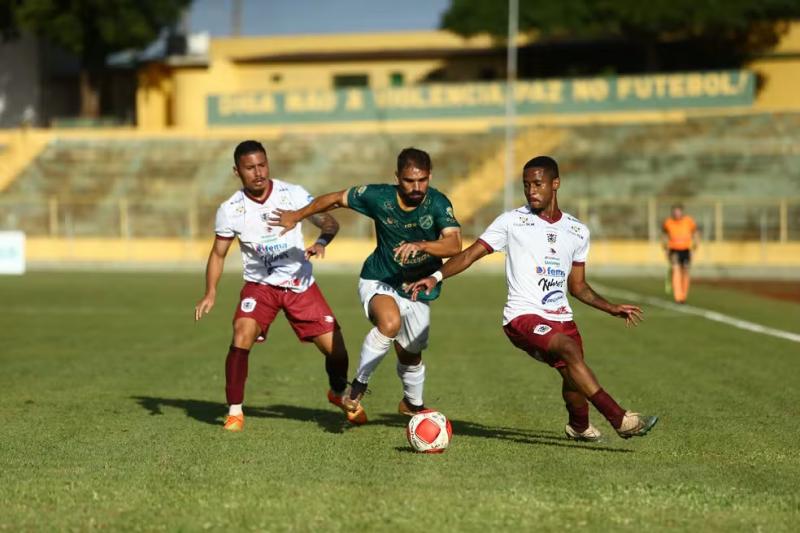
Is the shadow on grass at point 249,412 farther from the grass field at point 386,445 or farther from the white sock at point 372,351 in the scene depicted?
the white sock at point 372,351

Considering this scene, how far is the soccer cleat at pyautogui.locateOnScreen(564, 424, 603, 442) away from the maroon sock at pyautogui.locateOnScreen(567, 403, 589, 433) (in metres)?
0.03

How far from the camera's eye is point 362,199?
364 inches

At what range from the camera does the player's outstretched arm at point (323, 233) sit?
9588 millimetres

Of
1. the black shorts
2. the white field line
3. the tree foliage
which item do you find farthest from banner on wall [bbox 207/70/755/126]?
the black shorts

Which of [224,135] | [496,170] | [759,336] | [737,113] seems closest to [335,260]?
[496,170]

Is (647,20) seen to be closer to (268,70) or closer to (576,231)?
(268,70)

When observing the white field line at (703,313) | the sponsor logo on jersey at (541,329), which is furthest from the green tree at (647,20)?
the sponsor logo on jersey at (541,329)

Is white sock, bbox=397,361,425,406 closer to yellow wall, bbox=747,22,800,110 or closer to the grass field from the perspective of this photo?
the grass field

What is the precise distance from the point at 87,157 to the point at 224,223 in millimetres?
44661

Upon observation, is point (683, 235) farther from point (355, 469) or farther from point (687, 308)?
point (355, 469)

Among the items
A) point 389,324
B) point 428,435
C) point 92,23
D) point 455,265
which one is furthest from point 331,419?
point 92,23

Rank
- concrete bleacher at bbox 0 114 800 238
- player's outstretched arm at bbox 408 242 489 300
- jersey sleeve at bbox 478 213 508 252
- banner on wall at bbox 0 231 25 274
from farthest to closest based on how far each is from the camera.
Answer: concrete bleacher at bbox 0 114 800 238, banner on wall at bbox 0 231 25 274, jersey sleeve at bbox 478 213 508 252, player's outstretched arm at bbox 408 242 489 300

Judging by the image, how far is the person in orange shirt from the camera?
2583 cm

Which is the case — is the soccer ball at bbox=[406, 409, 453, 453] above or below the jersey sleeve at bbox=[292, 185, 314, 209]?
below
